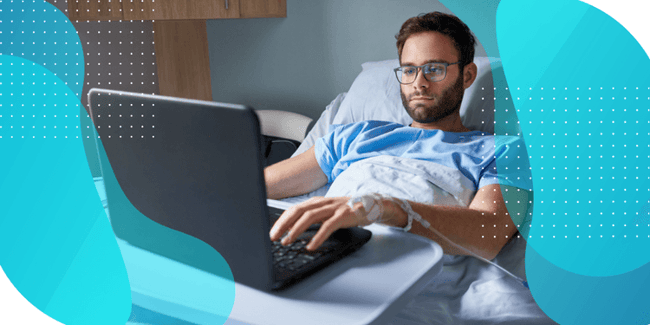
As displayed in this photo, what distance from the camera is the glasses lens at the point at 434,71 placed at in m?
1.26

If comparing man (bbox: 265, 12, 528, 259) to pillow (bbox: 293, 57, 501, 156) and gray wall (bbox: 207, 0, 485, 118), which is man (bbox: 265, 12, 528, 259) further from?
gray wall (bbox: 207, 0, 485, 118)

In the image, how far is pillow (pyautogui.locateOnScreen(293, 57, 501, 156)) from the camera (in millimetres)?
1474

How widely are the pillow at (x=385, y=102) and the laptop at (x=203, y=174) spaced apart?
102 cm

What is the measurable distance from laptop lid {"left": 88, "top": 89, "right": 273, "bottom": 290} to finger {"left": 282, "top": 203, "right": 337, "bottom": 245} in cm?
9

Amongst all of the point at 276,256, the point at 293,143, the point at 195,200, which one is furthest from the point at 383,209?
the point at 293,143

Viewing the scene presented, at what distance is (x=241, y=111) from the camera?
16.5 inches

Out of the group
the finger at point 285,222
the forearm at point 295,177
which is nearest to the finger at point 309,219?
the finger at point 285,222

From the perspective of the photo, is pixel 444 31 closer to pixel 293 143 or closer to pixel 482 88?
pixel 482 88

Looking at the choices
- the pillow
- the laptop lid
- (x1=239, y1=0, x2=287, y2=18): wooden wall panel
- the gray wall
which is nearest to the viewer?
the laptop lid

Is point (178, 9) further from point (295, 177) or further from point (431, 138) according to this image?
point (431, 138)

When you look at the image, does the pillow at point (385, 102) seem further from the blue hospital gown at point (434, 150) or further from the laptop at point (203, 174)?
the laptop at point (203, 174)

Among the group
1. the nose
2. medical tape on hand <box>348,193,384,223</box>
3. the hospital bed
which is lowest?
the hospital bed

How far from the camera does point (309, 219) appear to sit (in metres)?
0.60

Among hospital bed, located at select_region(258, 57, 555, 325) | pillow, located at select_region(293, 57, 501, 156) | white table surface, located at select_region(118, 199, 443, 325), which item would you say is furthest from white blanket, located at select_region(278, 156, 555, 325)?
pillow, located at select_region(293, 57, 501, 156)
